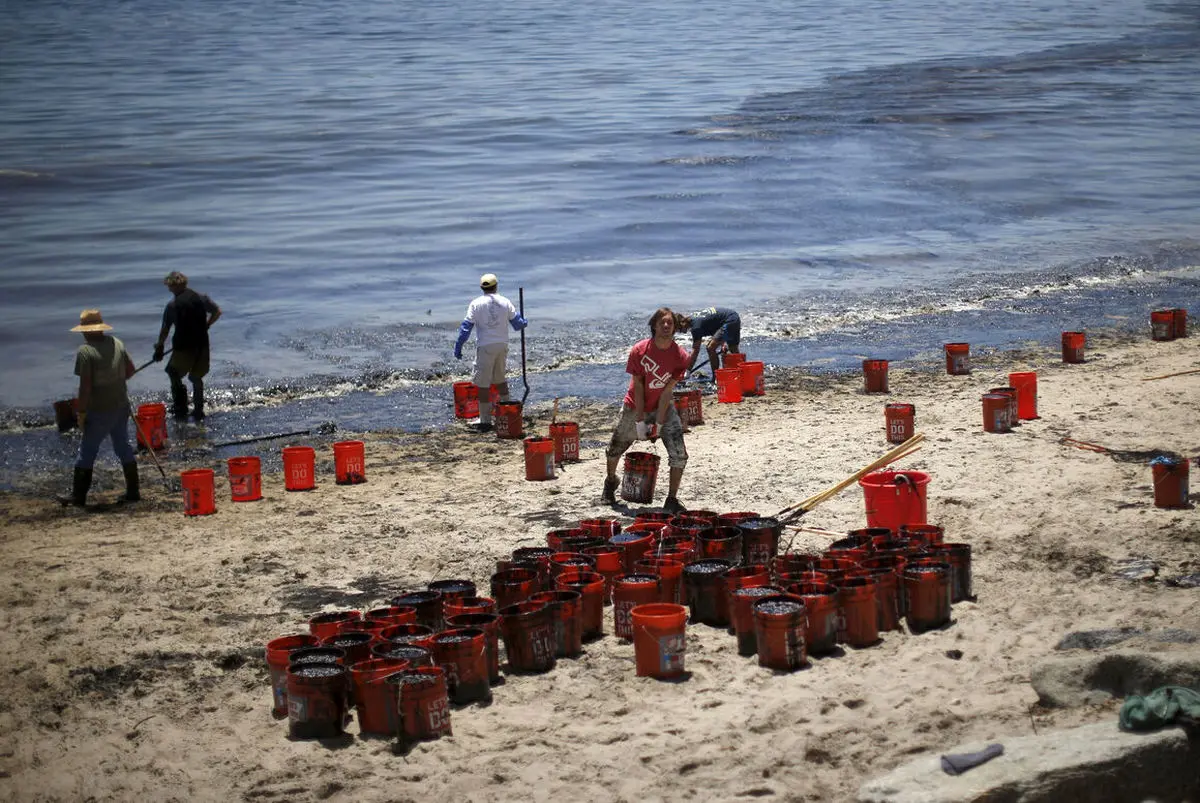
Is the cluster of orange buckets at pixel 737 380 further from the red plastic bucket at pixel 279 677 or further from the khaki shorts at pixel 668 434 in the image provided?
the red plastic bucket at pixel 279 677

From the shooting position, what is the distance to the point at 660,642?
765 centimetres

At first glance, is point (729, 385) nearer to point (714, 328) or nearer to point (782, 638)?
point (714, 328)

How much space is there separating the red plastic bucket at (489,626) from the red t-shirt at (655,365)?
11.0ft

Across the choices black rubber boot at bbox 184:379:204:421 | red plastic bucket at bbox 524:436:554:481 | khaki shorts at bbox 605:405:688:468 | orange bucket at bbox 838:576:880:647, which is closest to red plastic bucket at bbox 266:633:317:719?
orange bucket at bbox 838:576:880:647

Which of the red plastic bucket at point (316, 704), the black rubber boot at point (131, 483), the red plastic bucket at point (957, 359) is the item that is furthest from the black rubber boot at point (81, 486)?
the red plastic bucket at point (957, 359)

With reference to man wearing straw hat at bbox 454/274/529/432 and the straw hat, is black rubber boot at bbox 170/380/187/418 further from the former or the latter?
the straw hat

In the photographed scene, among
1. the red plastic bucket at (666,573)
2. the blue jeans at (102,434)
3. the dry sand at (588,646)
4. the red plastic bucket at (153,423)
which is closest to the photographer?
the dry sand at (588,646)

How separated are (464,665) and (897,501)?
154 inches

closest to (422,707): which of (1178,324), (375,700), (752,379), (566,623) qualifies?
(375,700)

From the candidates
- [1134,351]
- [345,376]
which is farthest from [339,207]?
[1134,351]

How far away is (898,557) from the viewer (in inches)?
344

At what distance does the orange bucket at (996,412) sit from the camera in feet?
41.5

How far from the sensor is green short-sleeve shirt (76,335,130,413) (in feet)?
39.1

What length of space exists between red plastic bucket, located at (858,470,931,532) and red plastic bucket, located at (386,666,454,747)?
162 inches
